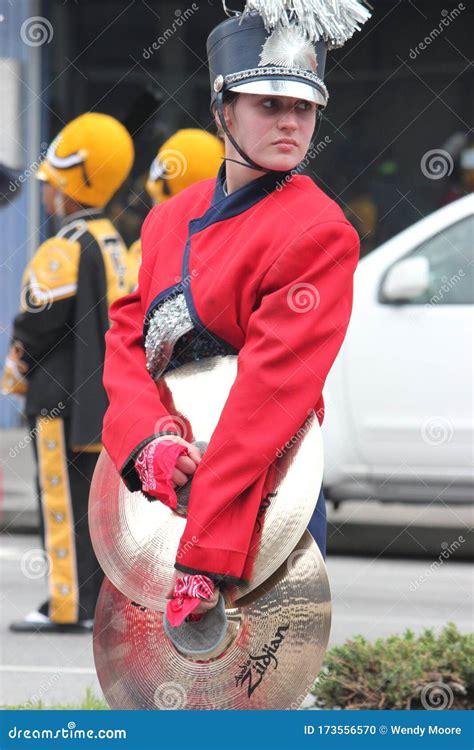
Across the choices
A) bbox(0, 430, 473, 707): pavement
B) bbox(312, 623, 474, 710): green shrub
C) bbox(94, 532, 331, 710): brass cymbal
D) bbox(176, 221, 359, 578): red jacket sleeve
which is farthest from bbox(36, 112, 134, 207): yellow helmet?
bbox(94, 532, 331, 710): brass cymbal

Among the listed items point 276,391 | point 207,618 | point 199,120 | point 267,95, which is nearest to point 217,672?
point 207,618

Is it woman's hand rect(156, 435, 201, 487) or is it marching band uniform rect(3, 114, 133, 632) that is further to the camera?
marching band uniform rect(3, 114, 133, 632)

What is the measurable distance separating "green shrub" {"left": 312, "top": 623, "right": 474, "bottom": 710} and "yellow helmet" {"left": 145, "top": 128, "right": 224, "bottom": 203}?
3.36 m

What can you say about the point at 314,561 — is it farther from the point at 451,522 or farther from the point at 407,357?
the point at 451,522

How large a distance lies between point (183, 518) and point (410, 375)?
558 centimetres

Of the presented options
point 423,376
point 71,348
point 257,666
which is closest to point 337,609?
point 423,376

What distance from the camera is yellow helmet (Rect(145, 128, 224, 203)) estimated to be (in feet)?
23.0

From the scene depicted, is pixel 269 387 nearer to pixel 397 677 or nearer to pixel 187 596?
pixel 187 596

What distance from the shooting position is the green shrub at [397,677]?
13.1 feet

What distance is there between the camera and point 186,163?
701 centimetres

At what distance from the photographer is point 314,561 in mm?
2592

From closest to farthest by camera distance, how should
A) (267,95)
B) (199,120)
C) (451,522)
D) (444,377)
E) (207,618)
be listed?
(207,618), (267,95), (444,377), (451,522), (199,120)

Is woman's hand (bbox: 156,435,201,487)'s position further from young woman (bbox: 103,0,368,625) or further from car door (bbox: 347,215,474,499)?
car door (bbox: 347,215,474,499)
